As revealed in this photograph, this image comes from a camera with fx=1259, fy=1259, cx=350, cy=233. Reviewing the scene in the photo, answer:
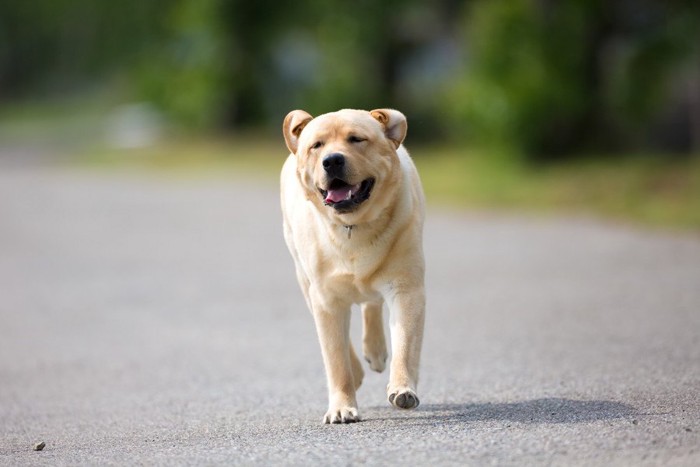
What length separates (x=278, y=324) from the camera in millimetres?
11930

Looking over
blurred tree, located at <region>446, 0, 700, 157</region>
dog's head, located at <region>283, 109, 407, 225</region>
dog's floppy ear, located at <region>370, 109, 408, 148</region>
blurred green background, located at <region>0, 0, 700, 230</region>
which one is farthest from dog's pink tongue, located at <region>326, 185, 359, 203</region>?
blurred tree, located at <region>446, 0, 700, 157</region>

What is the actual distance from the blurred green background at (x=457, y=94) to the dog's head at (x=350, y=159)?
31.0 feet

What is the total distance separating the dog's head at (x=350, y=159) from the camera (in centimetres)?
679

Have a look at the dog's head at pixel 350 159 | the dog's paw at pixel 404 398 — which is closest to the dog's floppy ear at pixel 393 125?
the dog's head at pixel 350 159

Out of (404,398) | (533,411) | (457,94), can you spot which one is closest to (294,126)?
(404,398)

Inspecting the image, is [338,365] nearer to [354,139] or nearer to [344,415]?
[344,415]

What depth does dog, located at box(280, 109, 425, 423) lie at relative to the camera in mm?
6844

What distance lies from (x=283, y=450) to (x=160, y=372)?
3874 millimetres

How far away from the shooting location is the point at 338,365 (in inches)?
281

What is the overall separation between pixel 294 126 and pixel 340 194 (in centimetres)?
59

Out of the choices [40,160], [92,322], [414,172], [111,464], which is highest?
[414,172]

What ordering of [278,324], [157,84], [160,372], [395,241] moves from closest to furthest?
[395,241]
[160,372]
[278,324]
[157,84]

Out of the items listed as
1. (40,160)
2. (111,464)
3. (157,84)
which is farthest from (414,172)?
(157,84)

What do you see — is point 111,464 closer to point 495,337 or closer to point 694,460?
point 694,460
